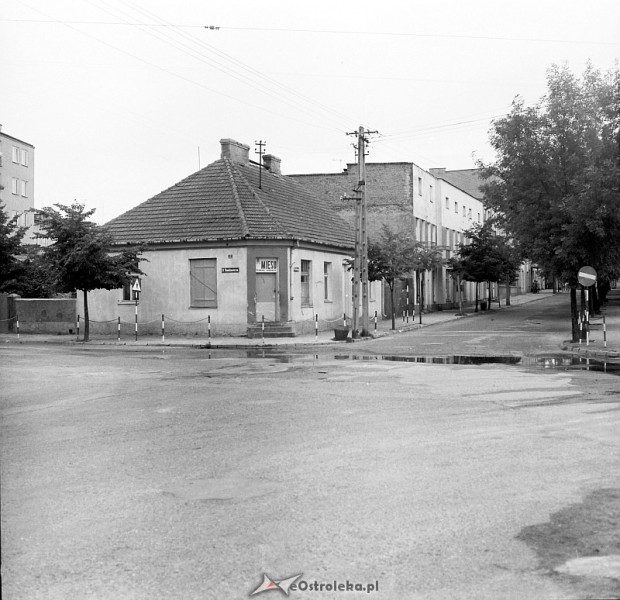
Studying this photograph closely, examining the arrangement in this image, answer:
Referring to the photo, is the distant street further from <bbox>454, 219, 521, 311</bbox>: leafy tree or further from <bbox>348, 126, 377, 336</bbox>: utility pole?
<bbox>454, 219, 521, 311</bbox>: leafy tree

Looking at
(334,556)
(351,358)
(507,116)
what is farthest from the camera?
(507,116)

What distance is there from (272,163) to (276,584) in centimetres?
3903

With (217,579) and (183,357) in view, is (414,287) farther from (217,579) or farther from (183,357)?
(217,579)

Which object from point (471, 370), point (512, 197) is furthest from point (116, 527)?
point (512, 197)

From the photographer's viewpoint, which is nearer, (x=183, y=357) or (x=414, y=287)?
(x=183, y=357)

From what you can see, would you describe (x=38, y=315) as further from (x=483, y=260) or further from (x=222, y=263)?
(x=483, y=260)

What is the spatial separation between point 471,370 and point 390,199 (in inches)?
1355

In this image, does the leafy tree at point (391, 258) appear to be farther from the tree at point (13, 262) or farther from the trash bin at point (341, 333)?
the tree at point (13, 262)

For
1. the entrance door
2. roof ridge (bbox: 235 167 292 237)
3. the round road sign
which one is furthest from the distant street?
roof ridge (bbox: 235 167 292 237)

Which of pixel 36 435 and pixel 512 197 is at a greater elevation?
pixel 512 197

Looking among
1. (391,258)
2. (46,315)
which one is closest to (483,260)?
(391,258)

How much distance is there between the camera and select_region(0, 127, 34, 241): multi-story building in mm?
62575

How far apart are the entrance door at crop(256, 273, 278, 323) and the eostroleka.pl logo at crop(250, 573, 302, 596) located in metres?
27.5

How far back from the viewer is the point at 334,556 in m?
5.13
